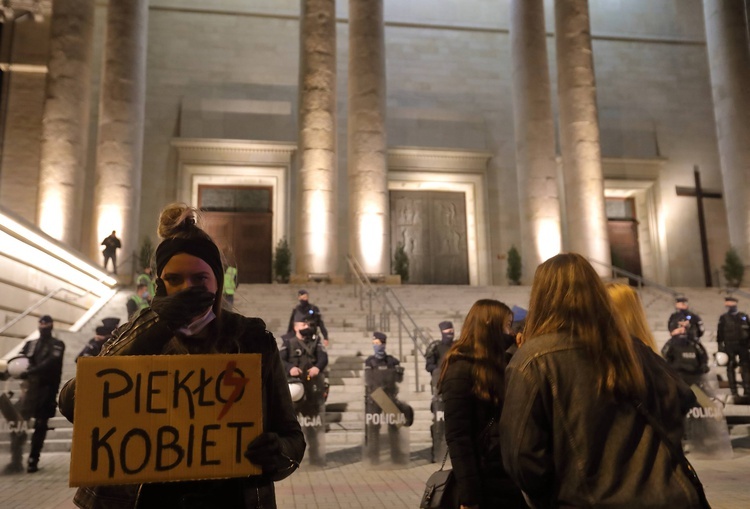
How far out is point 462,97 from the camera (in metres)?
27.2

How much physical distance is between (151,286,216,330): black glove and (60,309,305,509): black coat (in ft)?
0.37

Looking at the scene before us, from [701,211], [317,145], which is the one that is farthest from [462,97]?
[701,211]

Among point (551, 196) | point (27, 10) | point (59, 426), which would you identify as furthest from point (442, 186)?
point (59, 426)

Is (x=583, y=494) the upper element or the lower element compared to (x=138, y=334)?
lower

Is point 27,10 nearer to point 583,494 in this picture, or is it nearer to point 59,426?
point 59,426

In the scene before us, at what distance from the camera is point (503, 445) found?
225 cm

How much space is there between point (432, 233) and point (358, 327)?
1198 cm

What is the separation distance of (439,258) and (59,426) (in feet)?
59.0

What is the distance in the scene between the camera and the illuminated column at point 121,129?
781 inches

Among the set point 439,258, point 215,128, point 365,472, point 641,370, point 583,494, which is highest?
point 215,128

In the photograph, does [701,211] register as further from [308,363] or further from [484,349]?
[484,349]

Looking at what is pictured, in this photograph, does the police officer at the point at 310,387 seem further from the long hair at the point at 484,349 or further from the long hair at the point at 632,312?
the long hair at the point at 632,312

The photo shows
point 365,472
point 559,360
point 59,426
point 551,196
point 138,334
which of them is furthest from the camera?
point 551,196

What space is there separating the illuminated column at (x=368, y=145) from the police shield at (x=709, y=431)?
40.1 ft
